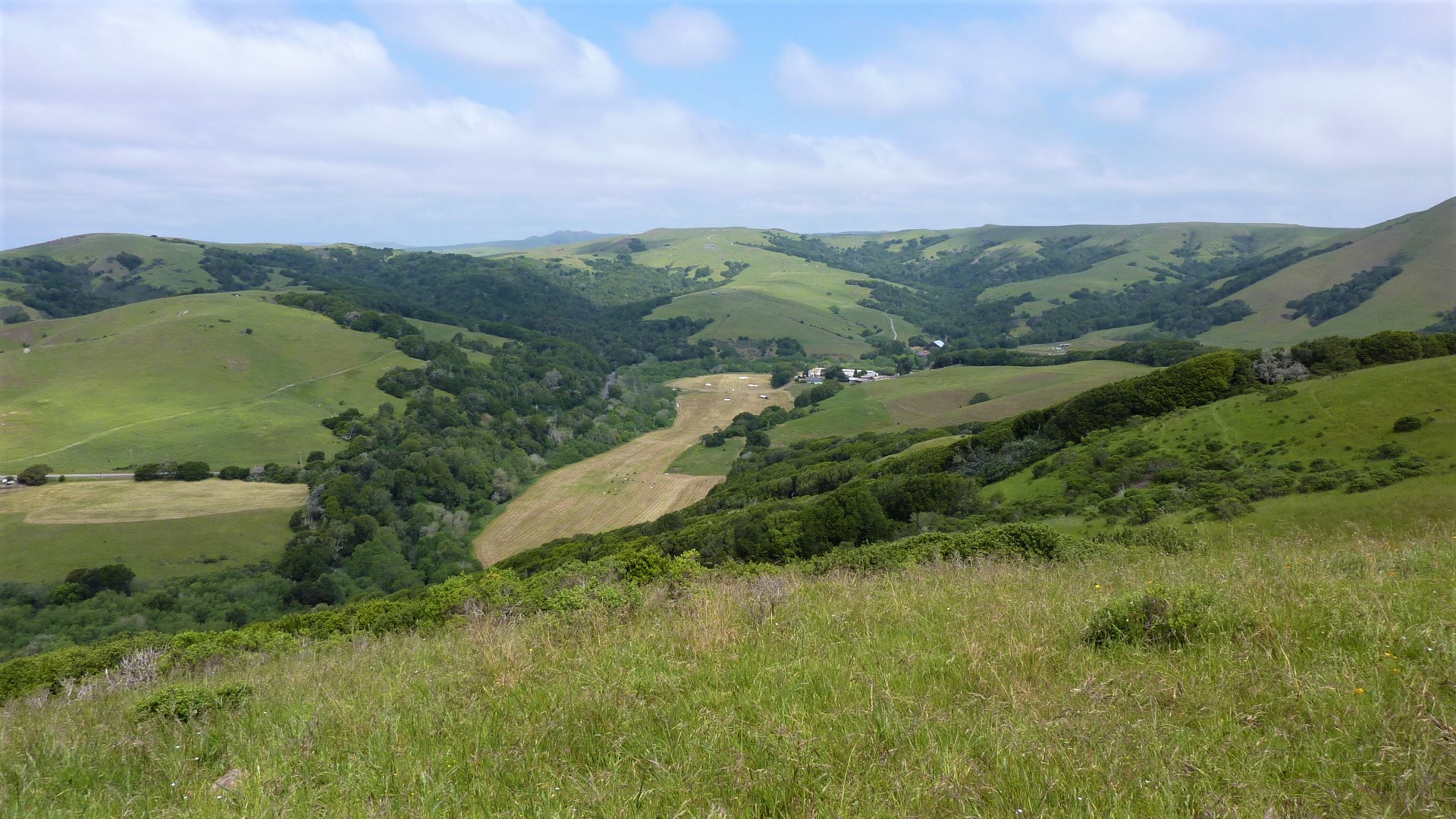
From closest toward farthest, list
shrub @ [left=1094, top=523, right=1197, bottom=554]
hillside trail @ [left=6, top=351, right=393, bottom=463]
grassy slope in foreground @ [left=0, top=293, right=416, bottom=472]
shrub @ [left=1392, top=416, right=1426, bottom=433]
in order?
shrub @ [left=1094, top=523, right=1197, bottom=554], shrub @ [left=1392, top=416, right=1426, bottom=433], hillside trail @ [left=6, top=351, right=393, bottom=463], grassy slope in foreground @ [left=0, top=293, right=416, bottom=472]

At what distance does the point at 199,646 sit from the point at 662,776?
13887 mm

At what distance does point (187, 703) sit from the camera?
532 centimetres

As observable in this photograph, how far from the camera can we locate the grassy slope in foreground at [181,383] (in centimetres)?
7250

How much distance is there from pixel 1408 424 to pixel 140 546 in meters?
76.0

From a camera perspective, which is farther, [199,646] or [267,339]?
[267,339]

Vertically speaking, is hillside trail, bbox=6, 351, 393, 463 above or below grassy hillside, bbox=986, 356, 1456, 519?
below

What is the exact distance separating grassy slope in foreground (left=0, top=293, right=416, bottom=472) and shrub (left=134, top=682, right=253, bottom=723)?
81.2 m

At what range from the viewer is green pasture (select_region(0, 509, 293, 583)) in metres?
49.3

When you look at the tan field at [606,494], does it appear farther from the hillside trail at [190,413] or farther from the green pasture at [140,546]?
the hillside trail at [190,413]

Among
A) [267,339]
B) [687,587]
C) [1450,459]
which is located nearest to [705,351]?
[267,339]

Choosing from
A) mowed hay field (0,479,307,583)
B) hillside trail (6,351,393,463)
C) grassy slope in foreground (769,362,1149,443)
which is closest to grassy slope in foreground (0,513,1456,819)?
mowed hay field (0,479,307,583)

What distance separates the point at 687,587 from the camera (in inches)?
341

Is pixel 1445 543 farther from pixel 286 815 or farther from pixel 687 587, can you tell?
pixel 286 815

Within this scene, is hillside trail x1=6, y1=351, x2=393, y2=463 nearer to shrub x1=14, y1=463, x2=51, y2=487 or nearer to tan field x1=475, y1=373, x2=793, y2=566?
shrub x1=14, y1=463, x2=51, y2=487
